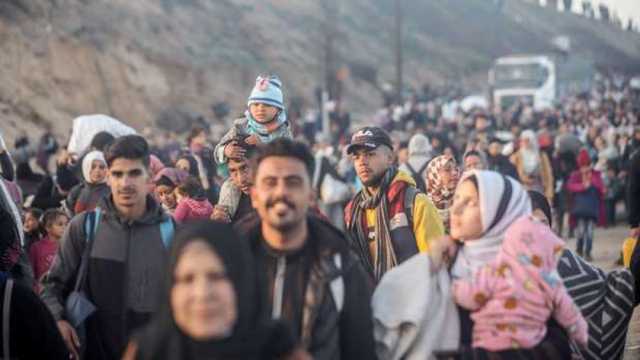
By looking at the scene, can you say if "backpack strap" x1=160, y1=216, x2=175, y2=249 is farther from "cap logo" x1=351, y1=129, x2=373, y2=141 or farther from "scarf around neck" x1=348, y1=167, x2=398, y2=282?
"cap logo" x1=351, y1=129, x2=373, y2=141

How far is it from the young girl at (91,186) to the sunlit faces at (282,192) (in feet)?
14.7

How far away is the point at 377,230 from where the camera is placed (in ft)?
23.2

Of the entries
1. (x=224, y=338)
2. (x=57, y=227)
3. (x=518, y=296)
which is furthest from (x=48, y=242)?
(x=224, y=338)

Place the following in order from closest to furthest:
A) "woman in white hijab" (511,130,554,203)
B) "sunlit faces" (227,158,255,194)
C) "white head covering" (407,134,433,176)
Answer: "sunlit faces" (227,158,255,194) → "white head covering" (407,134,433,176) → "woman in white hijab" (511,130,554,203)

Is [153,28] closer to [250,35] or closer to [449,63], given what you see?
[250,35]

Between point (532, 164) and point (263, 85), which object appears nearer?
point (263, 85)

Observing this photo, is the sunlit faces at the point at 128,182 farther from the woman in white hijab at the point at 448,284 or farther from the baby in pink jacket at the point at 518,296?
the baby in pink jacket at the point at 518,296

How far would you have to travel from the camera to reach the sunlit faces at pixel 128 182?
5.60 metres

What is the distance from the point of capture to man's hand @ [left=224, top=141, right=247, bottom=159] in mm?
6891

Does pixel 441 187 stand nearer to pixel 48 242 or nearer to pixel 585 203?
pixel 48 242

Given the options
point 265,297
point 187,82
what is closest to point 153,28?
point 187,82

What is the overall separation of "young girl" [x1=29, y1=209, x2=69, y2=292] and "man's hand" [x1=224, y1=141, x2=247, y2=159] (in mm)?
2454

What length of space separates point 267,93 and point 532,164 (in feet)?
32.4

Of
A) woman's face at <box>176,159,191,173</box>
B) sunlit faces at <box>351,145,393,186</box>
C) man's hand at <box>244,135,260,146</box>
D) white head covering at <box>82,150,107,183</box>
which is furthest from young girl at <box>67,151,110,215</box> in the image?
sunlit faces at <box>351,145,393,186</box>
